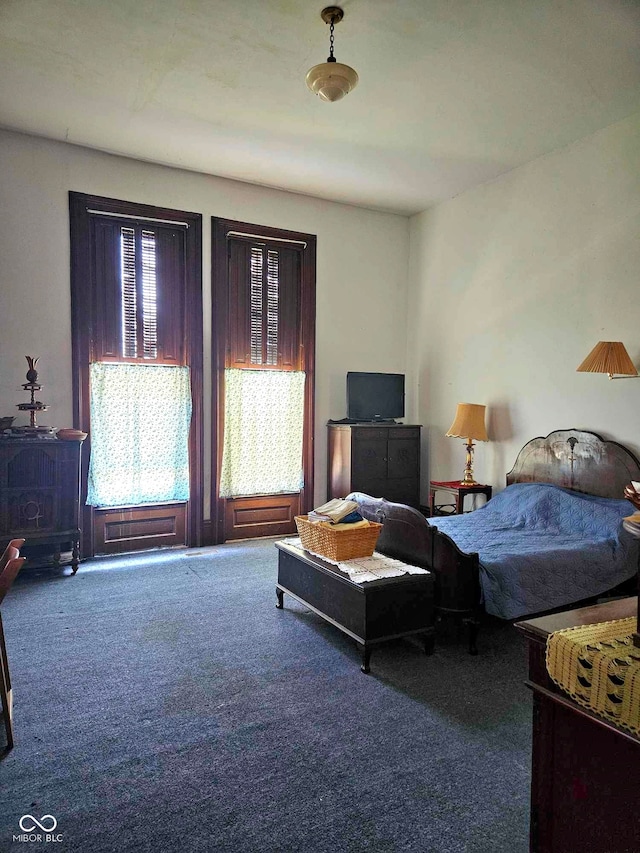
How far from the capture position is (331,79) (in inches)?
121

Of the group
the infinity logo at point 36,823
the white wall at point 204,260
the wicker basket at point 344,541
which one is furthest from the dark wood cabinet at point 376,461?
the infinity logo at point 36,823

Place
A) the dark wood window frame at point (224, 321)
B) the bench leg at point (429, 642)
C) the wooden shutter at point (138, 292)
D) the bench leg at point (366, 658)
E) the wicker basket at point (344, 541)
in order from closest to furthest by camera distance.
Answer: the bench leg at point (366, 658)
the bench leg at point (429, 642)
the wicker basket at point (344, 541)
the wooden shutter at point (138, 292)
the dark wood window frame at point (224, 321)

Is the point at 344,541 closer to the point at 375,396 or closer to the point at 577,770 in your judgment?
the point at 577,770

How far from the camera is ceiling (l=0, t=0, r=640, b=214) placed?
3.00m

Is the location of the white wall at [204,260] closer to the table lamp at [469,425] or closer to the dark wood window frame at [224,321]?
the dark wood window frame at [224,321]

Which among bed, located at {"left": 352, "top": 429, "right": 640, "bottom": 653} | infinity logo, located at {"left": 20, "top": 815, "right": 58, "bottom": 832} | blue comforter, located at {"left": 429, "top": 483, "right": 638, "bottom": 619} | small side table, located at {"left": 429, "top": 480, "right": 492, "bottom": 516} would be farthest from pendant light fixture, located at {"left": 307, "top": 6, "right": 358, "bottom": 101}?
infinity logo, located at {"left": 20, "top": 815, "right": 58, "bottom": 832}

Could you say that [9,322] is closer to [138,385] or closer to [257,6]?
[138,385]

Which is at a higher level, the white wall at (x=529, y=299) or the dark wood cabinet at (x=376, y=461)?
the white wall at (x=529, y=299)

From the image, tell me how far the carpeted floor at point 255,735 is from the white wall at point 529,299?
6.79 feet

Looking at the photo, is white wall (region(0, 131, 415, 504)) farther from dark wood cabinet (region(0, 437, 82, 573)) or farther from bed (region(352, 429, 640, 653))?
bed (region(352, 429, 640, 653))

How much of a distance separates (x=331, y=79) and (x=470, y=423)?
119 inches

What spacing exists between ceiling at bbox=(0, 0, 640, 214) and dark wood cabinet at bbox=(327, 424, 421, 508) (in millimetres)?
2440

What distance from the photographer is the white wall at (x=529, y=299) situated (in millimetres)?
4129

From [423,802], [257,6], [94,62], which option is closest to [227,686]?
[423,802]
